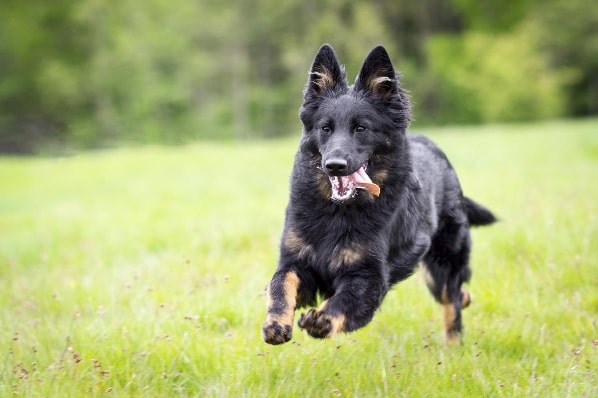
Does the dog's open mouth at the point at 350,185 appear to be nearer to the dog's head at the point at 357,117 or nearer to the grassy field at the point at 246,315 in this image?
the dog's head at the point at 357,117

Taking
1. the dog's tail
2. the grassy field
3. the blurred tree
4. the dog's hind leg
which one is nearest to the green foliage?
the blurred tree

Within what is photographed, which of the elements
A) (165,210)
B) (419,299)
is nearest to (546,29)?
(165,210)

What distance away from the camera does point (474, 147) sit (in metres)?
20.7

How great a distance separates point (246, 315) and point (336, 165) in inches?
76.8

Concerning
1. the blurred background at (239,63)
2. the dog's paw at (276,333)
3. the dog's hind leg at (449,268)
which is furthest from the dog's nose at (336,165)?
the blurred background at (239,63)

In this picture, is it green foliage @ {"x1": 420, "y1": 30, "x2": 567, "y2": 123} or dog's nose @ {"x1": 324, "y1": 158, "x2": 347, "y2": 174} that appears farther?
green foliage @ {"x1": 420, "y1": 30, "x2": 567, "y2": 123}

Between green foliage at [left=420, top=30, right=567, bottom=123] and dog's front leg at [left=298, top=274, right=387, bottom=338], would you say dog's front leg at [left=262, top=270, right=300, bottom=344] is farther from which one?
green foliage at [left=420, top=30, right=567, bottom=123]

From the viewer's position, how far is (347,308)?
3672 mm

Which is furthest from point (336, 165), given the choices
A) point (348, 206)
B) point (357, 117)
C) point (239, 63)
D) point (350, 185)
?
point (239, 63)

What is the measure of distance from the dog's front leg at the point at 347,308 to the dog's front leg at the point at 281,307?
97 mm

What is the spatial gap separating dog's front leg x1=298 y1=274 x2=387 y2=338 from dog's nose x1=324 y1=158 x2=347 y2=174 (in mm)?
656

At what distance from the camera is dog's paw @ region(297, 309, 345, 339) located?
137 inches

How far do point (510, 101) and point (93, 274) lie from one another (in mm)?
48014

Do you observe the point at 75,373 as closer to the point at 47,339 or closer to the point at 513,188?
the point at 47,339
